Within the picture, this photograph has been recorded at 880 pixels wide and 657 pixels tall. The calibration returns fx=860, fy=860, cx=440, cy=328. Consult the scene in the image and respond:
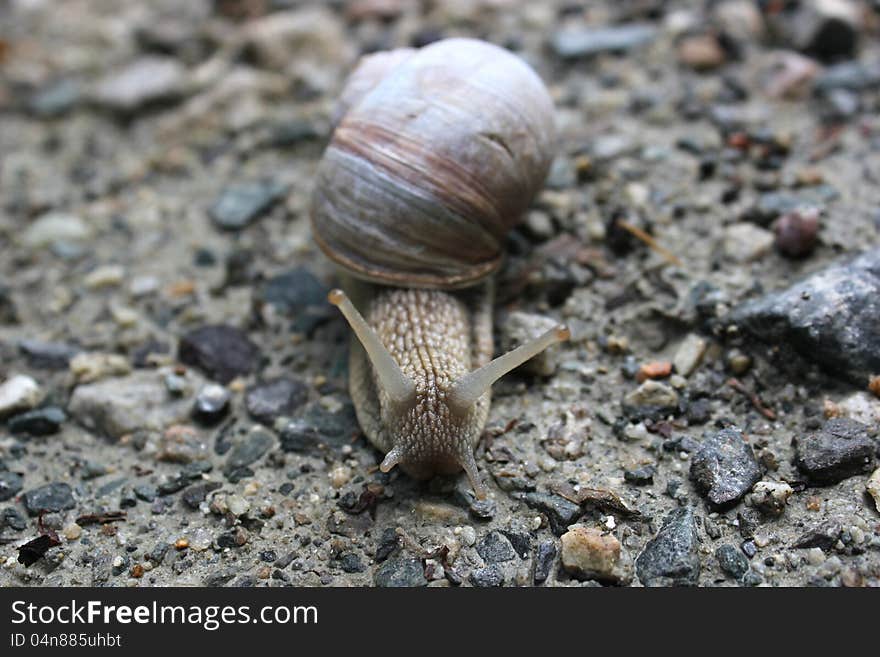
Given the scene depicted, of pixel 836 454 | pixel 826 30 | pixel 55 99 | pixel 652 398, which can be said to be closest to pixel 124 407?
pixel 652 398

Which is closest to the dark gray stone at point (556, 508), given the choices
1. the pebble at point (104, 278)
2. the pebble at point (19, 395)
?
the pebble at point (19, 395)

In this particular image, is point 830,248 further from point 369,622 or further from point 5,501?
point 5,501

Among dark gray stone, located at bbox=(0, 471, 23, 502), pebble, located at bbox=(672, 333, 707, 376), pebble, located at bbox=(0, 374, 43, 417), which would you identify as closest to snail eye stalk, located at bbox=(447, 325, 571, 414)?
pebble, located at bbox=(672, 333, 707, 376)

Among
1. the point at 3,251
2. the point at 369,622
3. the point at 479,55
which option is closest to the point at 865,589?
the point at 369,622

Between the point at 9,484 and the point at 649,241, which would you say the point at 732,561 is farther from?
the point at 9,484

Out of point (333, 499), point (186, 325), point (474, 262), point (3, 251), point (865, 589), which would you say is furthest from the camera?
point (3, 251)

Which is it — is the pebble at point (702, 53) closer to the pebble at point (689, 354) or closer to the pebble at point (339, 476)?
the pebble at point (689, 354)
